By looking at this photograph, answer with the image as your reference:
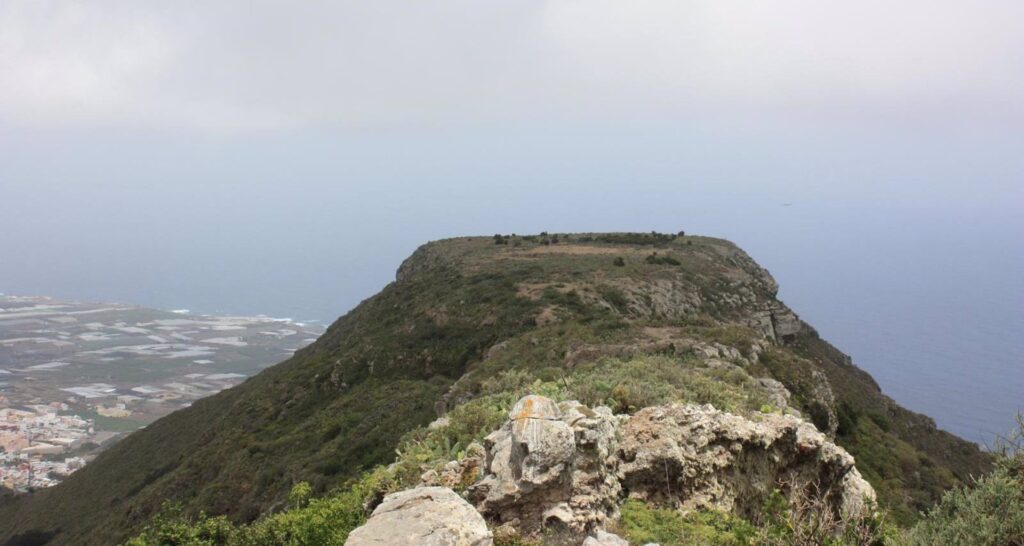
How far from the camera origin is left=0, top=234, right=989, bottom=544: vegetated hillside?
77.0ft

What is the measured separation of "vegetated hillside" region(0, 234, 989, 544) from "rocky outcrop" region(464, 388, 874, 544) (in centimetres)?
221

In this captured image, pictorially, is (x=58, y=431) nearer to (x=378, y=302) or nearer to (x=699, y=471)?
(x=378, y=302)

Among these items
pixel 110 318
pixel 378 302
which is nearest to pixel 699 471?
pixel 378 302

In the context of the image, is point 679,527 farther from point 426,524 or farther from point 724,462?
point 426,524

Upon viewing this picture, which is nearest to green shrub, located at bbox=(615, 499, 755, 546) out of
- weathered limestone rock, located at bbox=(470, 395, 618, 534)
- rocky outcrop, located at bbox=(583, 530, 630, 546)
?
weathered limestone rock, located at bbox=(470, 395, 618, 534)

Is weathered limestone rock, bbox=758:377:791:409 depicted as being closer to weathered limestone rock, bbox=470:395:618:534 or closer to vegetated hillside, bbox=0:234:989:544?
vegetated hillside, bbox=0:234:989:544

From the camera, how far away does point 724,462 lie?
11242 mm

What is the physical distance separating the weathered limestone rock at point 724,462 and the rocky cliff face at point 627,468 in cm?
2

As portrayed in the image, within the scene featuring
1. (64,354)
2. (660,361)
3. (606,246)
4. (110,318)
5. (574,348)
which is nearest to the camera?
(660,361)

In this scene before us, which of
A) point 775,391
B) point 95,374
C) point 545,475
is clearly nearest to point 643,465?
point 545,475

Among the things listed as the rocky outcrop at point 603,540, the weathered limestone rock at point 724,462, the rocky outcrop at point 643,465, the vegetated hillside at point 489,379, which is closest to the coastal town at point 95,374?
the vegetated hillside at point 489,379

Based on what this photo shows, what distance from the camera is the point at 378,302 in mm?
52812

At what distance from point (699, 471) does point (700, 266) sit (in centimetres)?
4195

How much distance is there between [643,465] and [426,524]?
458cm
